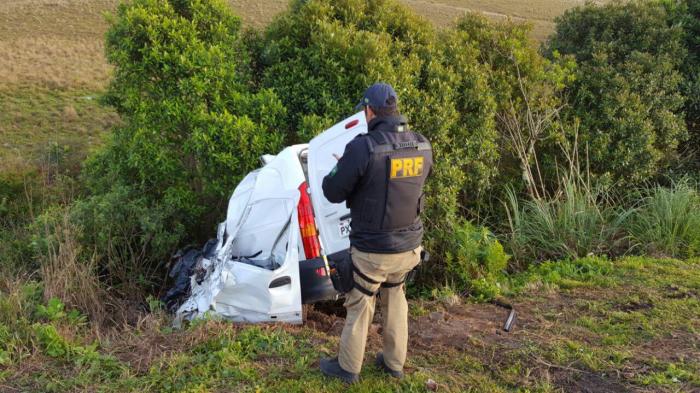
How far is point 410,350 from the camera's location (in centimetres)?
435

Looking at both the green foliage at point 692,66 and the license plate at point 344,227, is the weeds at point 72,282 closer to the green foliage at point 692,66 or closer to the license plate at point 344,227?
the license plate at point 344,227

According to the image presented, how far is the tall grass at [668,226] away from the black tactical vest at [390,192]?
444 cm

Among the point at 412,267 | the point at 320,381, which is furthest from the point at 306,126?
the point at 320,381

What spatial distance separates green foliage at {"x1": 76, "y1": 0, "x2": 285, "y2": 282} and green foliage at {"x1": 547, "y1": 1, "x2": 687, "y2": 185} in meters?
4.72

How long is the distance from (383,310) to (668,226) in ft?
15.8

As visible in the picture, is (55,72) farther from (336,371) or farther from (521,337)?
(521,337)

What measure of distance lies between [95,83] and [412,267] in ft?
52.8

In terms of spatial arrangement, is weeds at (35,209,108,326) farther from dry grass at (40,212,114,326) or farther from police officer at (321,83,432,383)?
police officer at (321,83,432,383)

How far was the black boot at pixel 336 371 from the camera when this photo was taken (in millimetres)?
3760

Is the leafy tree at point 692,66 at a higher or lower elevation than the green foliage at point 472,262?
higher

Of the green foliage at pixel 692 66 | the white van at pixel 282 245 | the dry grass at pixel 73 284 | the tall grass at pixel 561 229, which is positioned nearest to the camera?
the white van at pixel 282 245

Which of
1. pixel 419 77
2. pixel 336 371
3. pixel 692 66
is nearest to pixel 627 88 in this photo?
pixel 692 66

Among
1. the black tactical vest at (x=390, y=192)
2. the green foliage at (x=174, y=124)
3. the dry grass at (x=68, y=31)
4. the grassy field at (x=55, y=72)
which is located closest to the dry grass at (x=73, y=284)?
the green foliage at (x=174, y=124)

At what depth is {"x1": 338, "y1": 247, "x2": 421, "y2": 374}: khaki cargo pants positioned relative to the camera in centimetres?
362
